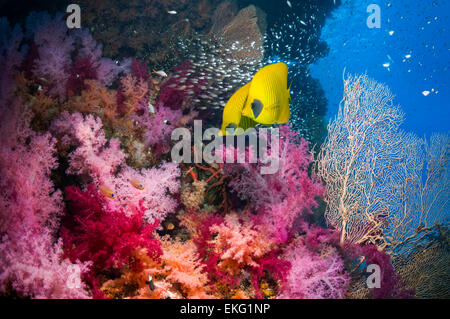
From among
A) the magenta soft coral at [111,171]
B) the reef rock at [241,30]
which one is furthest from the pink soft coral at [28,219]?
the reef rock at [241,30]

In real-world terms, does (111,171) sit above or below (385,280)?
above

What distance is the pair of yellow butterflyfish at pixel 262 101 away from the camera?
1519 mm

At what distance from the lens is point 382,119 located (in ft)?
15.0

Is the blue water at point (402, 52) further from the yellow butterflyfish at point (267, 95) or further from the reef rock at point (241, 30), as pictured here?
the yellow butterflyfish at point (267, 95)

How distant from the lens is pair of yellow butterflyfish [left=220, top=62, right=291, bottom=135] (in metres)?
1.52

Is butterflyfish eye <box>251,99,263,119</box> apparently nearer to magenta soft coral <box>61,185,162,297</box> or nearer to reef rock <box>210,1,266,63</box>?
magenta soft coral <box>61,185,162,297</box>

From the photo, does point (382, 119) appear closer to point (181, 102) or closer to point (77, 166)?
point (181, 102)

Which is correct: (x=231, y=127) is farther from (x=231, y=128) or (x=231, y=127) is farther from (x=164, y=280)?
(x=164, y=280)

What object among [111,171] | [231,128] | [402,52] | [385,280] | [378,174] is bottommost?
[385,280]

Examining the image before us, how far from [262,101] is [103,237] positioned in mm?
1910

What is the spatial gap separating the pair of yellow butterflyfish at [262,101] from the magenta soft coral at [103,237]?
4.63ft

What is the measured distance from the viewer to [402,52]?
148 feet

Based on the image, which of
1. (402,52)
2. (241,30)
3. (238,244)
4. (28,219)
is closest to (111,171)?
(28,219)

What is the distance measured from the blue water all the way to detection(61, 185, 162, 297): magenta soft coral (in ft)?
66.1
